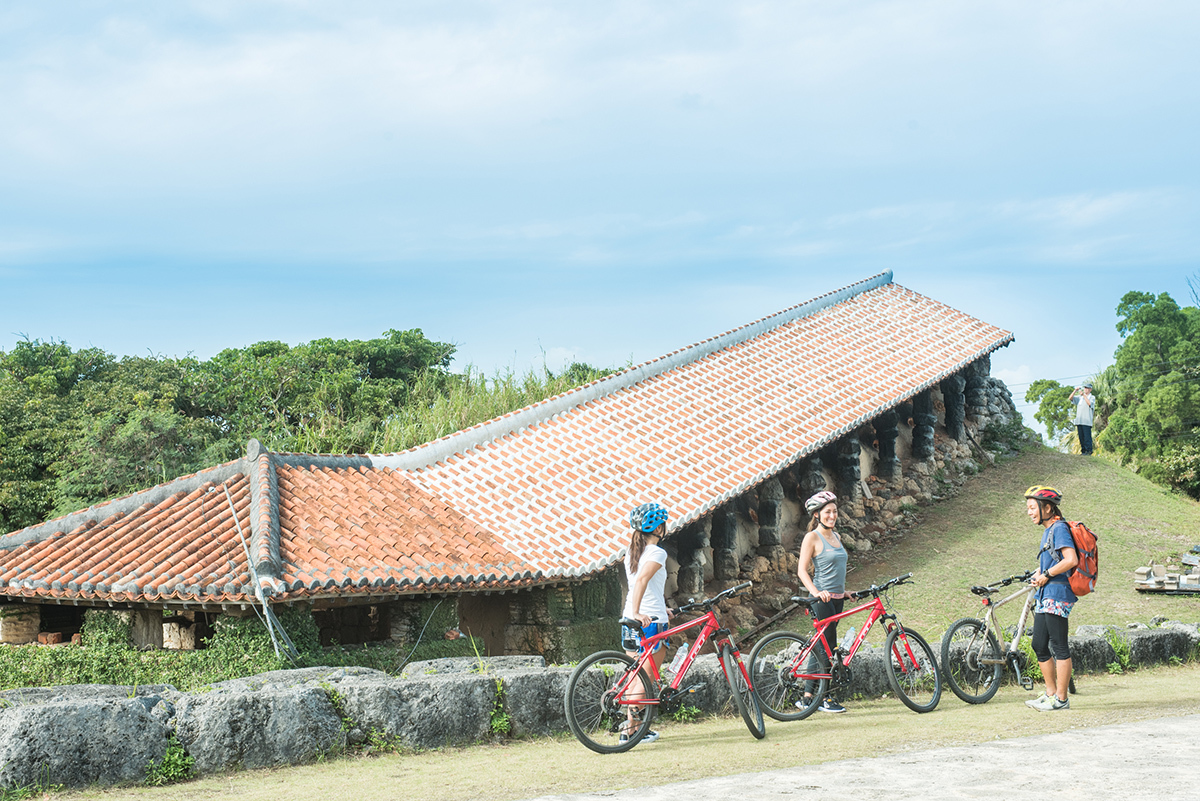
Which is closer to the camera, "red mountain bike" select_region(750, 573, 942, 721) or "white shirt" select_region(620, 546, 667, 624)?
"white shirt" select_region(620, 546, 667, 624)

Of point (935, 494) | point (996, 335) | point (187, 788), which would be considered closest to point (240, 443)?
point (935, 494)

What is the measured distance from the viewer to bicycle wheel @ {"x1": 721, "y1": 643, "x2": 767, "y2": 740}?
673 centimetres

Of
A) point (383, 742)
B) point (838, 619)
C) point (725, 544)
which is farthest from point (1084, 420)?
point (383, 742)

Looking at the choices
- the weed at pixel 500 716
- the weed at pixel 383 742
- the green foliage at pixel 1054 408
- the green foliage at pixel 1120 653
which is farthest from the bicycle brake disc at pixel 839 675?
the green foliage at pixel 1054 408

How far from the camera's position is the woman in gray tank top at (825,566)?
770 centimetres

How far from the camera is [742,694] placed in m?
6.82

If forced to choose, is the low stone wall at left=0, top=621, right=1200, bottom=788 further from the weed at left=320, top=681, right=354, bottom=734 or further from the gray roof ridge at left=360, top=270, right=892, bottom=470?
the gray roof ridge at left=360, top=270, right=892, bottom=470

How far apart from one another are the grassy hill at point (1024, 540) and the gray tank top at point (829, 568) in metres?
6.32

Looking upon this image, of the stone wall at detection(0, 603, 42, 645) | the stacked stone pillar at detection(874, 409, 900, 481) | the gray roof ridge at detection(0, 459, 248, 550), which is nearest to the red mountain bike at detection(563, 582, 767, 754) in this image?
the gray roof ridge at detection(0, 459, 248, 550)

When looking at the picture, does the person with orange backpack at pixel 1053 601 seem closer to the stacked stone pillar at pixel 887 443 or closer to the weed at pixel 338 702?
the weed at pixel 338 702

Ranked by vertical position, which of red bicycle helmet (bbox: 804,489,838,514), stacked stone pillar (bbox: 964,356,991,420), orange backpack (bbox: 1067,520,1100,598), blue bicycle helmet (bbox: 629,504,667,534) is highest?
stacked stone pillar (bbox: 964,356,991,420)

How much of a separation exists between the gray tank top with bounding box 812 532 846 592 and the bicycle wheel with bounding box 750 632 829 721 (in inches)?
22.4

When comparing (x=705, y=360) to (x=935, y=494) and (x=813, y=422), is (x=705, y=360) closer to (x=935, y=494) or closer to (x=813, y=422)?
(x=813, y=422)

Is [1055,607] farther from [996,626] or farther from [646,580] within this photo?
[646,580]
